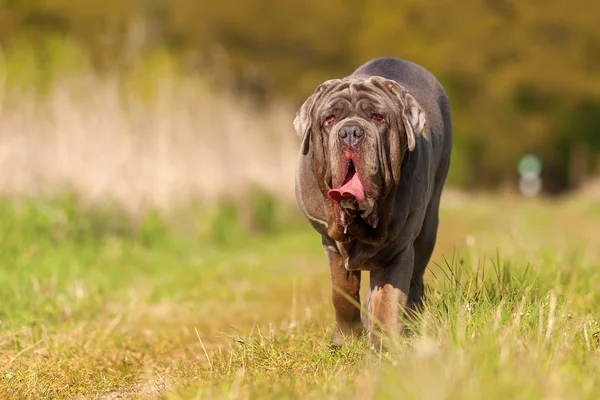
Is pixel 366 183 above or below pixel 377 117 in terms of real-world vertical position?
below

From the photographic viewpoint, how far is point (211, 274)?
28.5 feet

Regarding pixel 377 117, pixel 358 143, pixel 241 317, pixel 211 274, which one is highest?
pixel 377 117

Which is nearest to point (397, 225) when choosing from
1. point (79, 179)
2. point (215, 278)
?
point (215, 278)

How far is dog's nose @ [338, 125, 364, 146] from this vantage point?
3723 millimetres

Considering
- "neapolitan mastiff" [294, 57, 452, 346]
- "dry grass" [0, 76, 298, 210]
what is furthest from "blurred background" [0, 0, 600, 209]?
"neapolitan mastiff" [294, 57, 452, 346]

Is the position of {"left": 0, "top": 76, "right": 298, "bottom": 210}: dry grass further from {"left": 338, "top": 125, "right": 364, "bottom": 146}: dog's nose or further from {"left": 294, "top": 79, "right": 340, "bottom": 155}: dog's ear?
{"left": 338, "top": 125, "right": 364, "bottom": 146}: dog's nose

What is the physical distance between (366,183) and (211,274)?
5.13m

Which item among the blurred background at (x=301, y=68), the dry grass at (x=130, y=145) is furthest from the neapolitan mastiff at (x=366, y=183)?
the blurred background at (x=301, y=68)

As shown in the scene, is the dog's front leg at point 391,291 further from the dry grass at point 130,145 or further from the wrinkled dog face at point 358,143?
the dry grass at point 130,145

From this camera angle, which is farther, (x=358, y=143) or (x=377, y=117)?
(x=377, y=117)

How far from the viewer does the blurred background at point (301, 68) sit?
1239 cm

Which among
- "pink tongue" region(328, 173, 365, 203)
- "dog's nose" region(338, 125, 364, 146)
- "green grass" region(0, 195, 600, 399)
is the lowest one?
"green grass" region(0, 195, 600, 399)

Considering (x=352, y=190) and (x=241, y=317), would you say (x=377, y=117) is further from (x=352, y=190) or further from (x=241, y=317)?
(x=241, y=317)

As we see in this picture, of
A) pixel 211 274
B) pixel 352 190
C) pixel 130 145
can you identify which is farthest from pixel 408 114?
pixel 130 145
